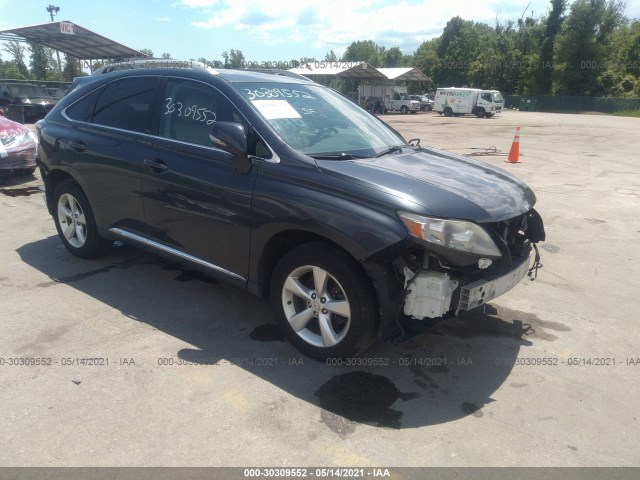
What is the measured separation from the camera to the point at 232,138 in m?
3.37

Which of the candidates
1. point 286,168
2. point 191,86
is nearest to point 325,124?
point 286,168

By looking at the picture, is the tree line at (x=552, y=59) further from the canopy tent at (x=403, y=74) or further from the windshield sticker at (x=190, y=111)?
the windshield sticker at (x=190, y=111)

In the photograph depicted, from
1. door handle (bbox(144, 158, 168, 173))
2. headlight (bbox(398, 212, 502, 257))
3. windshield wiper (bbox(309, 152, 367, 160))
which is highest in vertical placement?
windshield wiper (bbox(309, 152, 367, 160))

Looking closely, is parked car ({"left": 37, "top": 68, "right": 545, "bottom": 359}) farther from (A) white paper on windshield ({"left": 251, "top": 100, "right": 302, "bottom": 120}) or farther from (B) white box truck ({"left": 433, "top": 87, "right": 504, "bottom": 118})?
(B) white box truck ({"left": 433, "top": 87, "right": 504, "bottom": 118})

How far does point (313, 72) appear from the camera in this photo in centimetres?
4028

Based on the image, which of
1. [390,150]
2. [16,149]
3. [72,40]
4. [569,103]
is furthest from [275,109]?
[569,103]

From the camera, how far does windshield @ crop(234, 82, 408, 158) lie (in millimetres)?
3643

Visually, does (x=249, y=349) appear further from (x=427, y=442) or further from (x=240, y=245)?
(x=427, y=442)

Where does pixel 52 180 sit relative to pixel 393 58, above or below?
below

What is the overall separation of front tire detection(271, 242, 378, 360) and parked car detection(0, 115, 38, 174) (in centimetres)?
730

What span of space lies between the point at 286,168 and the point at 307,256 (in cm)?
62

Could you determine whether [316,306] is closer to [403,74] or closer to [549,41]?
[403,74]

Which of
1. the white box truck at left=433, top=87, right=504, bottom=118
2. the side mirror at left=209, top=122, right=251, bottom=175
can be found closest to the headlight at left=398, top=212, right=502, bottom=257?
the side mirror at left=209, top=122, right=251, bottom=175

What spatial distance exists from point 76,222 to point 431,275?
3.90m
